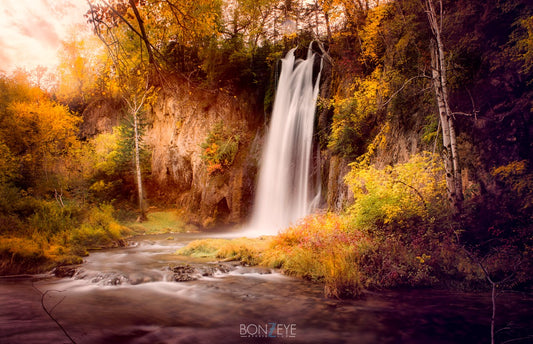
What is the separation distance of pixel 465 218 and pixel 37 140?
24.8 m

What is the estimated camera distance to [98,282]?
21.7ft

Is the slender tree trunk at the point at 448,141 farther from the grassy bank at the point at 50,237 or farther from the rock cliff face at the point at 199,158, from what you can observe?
the rock cliff face at the point at 199,158

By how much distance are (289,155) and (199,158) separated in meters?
9.09

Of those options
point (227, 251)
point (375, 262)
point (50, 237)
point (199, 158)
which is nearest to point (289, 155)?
point (227, 251)

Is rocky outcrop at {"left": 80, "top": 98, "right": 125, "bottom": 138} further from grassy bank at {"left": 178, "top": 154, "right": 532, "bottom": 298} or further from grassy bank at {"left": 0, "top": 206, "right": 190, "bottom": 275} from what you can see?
grassy bank at {"left": 178, "top": 154, "right": 532, "bottom": 298}

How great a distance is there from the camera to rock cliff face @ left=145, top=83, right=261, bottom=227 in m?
20.3

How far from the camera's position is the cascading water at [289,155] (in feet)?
52.4

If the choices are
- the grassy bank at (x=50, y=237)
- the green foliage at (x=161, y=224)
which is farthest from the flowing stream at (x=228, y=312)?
the green foliage at (x=161, y=224)

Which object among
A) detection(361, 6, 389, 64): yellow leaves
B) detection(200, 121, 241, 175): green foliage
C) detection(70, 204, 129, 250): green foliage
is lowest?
detection(70, 204, 129, 250): green foliage

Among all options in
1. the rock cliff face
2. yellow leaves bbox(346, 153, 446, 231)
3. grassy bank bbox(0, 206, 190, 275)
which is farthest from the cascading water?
grassy bank bbox(0, 206, 190, 275)

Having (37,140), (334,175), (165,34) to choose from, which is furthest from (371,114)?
(37,140)

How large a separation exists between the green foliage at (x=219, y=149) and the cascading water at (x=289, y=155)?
278 centimetres

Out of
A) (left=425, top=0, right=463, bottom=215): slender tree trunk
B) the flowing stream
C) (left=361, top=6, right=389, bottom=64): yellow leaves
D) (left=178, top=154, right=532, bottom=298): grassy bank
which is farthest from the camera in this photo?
(left=361, top=6, right=389, bottom=64): yellow leaves

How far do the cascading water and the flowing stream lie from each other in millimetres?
8926
